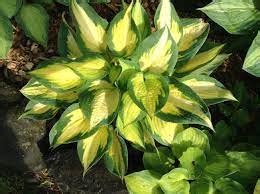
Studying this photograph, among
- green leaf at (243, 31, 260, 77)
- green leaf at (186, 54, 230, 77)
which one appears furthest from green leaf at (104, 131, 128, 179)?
green leaf at (243, 31, 260, 77)

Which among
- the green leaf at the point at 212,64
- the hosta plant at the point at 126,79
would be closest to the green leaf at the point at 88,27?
the hosta plant at the point at 126,79

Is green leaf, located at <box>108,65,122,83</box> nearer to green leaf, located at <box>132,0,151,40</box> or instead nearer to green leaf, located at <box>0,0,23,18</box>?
green leaf, located at <box>132,0,151,40</box>

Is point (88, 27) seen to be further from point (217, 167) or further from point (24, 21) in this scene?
point (217, 167)

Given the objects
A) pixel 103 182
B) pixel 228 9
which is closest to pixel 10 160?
pixel 103 182

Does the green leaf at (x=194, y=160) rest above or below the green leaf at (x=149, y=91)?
below

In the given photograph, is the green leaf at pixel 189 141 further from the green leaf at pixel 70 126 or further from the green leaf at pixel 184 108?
the green leaf at pixel 70 126

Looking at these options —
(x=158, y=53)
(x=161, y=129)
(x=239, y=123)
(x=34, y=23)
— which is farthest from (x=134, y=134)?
(x=34, y=23)
